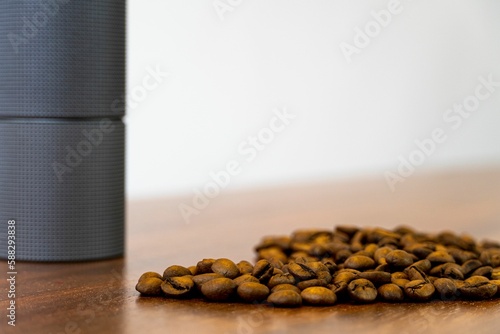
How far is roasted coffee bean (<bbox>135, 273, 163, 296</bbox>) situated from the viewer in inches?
48.0

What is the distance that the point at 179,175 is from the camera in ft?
11.1

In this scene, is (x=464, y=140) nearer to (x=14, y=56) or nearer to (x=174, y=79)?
(x=174, y=79)

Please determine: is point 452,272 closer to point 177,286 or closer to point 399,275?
point 399,275

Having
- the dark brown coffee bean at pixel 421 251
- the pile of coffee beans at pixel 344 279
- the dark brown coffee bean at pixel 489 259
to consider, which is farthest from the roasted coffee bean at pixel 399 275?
the dark brown coffee bean at pixel 489 259

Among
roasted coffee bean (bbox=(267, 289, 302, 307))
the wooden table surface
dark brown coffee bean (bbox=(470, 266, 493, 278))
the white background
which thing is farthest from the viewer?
the white background

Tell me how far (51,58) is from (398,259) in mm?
754

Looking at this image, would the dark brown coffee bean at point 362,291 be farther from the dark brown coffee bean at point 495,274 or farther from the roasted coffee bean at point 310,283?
the dark brown coffee bean at point 495,274

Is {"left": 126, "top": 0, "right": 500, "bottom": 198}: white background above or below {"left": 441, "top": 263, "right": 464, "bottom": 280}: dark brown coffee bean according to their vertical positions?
above

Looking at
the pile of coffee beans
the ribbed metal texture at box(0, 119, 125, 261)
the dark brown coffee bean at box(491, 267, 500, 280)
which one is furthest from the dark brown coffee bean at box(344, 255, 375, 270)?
the ribbed metal texture at box(0, 119, 125, 261)

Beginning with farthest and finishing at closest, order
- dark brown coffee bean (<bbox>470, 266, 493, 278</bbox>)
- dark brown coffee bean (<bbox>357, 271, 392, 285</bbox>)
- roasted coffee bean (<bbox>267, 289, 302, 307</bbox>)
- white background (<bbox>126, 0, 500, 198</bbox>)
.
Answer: white background (<bbox>126, 0, 500, 198</bbox>) → dark brown coffee bean (<bbox>470, 266, 493, 278</bbox>) → dark brown coffee bean (<bbox>357, 271, 392, 285</bbox>) → roasted coffee bean (<bbox>267, 289, 302, 307</bbox>)

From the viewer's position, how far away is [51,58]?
1.50 m

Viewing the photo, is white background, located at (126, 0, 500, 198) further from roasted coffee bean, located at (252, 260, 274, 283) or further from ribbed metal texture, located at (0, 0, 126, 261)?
roasted coffee bean, located at (252, 260, 274, 283)

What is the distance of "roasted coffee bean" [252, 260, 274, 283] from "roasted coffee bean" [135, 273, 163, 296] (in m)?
0.15

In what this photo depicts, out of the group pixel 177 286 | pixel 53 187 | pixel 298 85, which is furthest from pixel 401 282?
pixel 298 85
